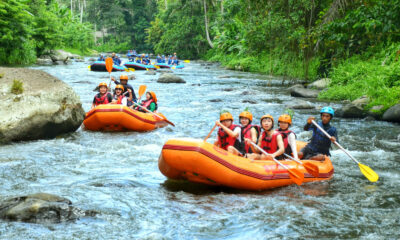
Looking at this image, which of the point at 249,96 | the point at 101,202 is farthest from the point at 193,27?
the point at 101,202

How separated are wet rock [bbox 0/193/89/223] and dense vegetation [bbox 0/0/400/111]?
5831 millimetres

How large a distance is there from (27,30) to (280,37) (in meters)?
14.4

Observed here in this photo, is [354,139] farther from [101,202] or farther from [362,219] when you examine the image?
[101,202]

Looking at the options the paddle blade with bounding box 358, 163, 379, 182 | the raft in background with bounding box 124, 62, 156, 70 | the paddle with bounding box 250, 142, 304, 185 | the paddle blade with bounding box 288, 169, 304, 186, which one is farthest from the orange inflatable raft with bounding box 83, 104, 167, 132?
the raft in background with bounding box 124, 62, 156, 70

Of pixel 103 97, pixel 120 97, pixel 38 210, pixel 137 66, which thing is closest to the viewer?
pixel 38 210

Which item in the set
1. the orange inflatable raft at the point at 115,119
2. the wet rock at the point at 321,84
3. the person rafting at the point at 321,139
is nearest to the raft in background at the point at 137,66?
the wet rock at the point at 321,84

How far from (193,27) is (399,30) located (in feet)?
111

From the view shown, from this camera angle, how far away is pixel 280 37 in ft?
55.0

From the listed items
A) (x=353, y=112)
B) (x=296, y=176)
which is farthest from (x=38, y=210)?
(x=353, y=112)

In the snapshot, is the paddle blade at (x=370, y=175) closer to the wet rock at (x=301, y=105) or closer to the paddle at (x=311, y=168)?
the paddle at (x=311, y=168)

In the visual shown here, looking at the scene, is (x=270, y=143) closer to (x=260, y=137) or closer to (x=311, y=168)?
(x=260, y=137)

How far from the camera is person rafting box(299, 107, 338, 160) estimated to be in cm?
696

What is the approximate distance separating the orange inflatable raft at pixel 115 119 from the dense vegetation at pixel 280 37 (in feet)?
15.1

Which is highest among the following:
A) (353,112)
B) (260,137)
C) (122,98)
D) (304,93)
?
(122,98)
